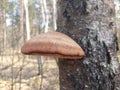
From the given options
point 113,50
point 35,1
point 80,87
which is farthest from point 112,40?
point 35,1

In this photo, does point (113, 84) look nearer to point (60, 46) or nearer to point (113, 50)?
point (113, 50)

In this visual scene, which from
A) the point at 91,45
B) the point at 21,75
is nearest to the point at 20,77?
the point at 91,45

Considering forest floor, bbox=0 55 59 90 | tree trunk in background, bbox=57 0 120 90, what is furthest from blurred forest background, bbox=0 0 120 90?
tree trunk in background, bbox=57 0 120 90

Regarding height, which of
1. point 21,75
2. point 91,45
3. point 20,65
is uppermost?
point 91,45

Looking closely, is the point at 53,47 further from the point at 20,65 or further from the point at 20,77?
the point at 20,65

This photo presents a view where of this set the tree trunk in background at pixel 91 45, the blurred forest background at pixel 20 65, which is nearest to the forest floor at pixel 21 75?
the blurred forest background at pixel 20 65

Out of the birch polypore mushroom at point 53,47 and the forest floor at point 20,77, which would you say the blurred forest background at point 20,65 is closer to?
the forest floor at point 20,77
